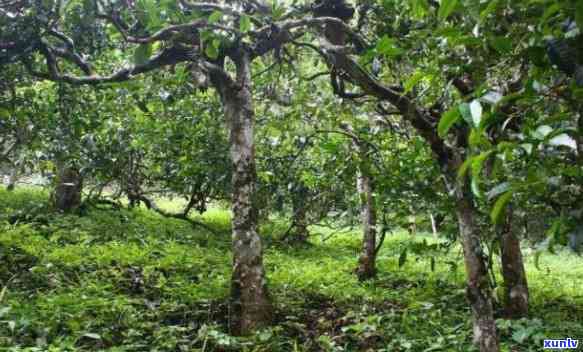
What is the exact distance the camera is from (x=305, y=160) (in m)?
7.39

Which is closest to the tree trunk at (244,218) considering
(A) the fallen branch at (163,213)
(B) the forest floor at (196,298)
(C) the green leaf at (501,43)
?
(B) the forest floor at (196,298)

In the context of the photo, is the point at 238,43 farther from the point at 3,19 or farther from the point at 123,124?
the point at 123,124

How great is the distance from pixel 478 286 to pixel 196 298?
2.64 m

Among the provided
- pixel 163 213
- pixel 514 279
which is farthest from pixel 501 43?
pixel 163 213

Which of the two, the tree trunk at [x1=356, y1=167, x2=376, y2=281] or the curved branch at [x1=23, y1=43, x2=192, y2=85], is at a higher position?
the curved branch at [x1=23, y1=43, x2=192, y2=85]

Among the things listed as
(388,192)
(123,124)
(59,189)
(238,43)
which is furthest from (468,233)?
(59,189)

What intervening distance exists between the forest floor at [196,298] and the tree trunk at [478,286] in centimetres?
50

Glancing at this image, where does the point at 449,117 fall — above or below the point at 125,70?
below

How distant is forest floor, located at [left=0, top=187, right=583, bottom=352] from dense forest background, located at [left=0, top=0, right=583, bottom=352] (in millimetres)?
25

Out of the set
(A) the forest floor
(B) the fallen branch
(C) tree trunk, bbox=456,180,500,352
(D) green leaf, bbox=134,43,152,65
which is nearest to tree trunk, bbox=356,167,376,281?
(A) the forest floor

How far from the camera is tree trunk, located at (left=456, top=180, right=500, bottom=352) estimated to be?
9.11 feet

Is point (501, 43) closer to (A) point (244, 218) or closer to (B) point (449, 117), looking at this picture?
(B) point (449, 117)

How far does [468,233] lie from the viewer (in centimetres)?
281

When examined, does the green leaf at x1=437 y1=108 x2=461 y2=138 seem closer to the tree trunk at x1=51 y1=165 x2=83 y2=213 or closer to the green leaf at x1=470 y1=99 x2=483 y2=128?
the green leaf at x1=470 y1=99 x2=483 y2=128
